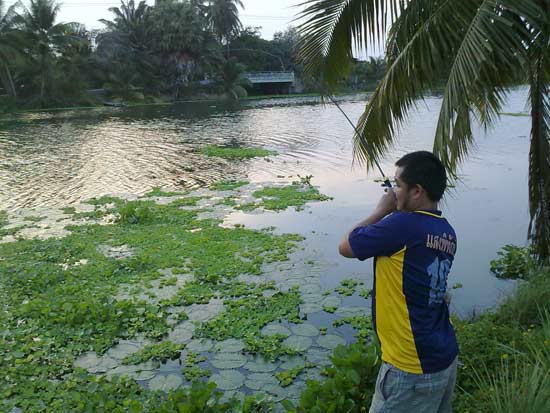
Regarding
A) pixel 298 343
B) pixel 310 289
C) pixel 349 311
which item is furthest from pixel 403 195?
pixel 310 289

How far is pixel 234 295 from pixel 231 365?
1719mm

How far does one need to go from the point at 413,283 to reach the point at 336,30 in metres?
3.78

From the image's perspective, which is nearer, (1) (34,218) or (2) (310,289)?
A: (2) (310,289)

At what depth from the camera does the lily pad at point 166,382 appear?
487cm

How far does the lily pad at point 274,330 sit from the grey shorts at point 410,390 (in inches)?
135

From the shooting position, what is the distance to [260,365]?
529 centimetres

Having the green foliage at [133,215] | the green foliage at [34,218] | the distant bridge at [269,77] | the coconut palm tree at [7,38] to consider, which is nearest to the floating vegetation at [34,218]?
→ the green foliage at [34,218]

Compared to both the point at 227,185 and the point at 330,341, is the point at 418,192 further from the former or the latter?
the point at 227,185

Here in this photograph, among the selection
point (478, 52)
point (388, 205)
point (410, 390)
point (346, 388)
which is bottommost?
point (346, 388)

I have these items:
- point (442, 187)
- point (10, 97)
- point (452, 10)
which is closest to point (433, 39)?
point (452, 10)

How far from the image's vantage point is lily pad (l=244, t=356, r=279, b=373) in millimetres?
5191

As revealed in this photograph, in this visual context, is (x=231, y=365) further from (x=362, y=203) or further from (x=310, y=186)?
(x=310, y=186)

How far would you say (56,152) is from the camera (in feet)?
71.9

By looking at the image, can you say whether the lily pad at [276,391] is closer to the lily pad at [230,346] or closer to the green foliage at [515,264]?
the lily pad at [230,346]
